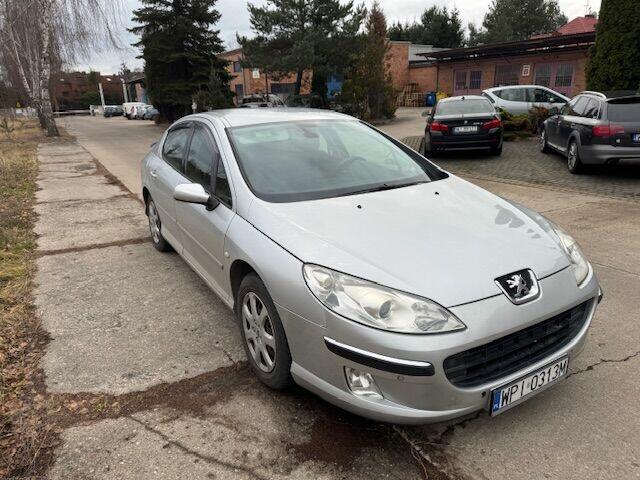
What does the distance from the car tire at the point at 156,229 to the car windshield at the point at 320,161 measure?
2.00 metres

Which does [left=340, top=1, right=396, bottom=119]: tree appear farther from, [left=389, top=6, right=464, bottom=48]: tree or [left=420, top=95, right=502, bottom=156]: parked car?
[left=389, top=6, right=464, bottom=48]: tree

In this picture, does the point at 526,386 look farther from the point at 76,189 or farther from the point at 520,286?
the point at 76,189

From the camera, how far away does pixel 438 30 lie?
5250 centimetres

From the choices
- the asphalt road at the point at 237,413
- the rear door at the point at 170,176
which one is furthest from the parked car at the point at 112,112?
the asphalt road at the point at 237,413

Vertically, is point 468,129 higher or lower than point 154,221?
higher

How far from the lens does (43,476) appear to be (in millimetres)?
2281

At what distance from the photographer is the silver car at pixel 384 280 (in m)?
2.14

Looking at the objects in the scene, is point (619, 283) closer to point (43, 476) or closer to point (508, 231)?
point (508, 231)

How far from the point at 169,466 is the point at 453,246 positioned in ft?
5.70

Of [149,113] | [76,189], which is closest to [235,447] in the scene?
[76,189]

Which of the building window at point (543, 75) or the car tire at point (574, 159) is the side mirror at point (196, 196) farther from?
the building window at point (543, 75)

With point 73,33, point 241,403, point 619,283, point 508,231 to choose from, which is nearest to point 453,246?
point 508,231

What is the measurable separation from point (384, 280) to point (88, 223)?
5895 mm

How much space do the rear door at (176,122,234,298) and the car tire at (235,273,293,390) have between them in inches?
15.5
